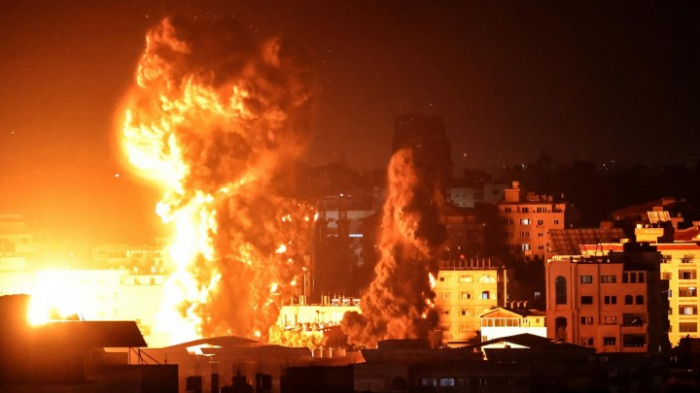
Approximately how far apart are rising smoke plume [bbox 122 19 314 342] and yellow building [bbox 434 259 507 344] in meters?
16.3

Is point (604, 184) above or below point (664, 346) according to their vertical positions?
above

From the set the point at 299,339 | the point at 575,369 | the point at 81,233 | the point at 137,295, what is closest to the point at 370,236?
the point at 81,233

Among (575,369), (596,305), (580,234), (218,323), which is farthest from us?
(580,234)

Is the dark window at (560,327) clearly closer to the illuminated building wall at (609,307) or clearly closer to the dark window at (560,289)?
the illuminated building wall at (609,307)

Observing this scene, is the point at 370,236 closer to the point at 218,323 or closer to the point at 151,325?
the point at 151,325

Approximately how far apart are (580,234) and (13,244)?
24.2 m

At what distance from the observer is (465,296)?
83.6 metres

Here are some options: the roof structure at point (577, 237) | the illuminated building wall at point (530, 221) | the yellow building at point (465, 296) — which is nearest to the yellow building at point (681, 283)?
the yellow building at point (465, 296)

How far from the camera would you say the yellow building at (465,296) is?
81938 millimetres

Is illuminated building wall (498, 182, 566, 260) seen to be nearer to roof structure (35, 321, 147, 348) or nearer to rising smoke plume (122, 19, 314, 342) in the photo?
rising smoke plume (122, 19, 314, 342)

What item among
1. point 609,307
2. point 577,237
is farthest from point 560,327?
point 577,237

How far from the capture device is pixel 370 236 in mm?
106188

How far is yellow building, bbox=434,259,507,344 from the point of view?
81.9m

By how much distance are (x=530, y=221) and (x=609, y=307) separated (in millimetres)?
32897
